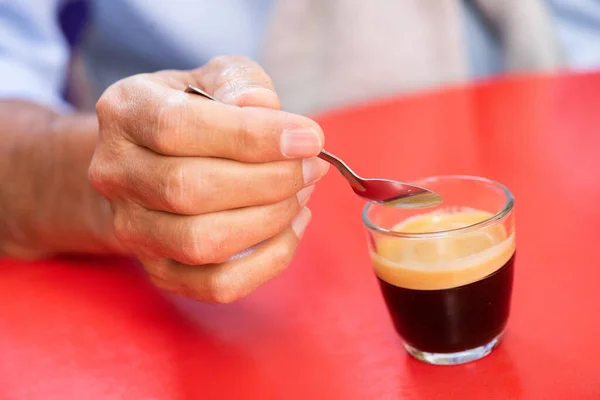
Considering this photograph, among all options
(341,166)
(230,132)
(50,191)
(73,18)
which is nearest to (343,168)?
(341,166)

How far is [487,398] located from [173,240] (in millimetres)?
312

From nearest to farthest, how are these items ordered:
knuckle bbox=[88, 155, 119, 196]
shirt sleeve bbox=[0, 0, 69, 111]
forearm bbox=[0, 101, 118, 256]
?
knuckle bbox=[88, 155, 119, 196]
forearm bbox=[0, 101, 118, 256]
shirt sleeve bbox=[0, 0, 69, 111]

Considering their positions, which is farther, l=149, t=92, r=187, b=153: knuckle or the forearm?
the forearm

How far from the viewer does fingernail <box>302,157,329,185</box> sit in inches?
26.6

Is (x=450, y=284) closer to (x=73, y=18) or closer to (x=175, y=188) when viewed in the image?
(x=175, y=188)

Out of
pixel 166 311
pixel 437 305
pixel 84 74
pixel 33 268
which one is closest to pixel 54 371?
pixel 166 311

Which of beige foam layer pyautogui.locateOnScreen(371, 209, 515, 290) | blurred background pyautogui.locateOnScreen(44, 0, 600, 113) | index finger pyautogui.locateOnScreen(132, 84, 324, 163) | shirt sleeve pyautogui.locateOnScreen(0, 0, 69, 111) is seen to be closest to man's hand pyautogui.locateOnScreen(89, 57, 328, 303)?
index finger pyautogui.locateOnScreen(132, 84, 324, 163)

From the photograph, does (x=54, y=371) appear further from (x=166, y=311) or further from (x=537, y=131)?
(x=537, y=131)

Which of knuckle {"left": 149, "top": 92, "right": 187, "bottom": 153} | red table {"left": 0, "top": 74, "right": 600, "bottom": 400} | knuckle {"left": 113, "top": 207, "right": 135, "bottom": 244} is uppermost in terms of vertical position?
knuckle {"left": 149, "top": 92, "right": 187, "bottom": 153}

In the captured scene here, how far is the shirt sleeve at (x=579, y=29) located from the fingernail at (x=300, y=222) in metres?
1.09

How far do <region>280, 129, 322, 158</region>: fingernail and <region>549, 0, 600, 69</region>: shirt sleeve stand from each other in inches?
45.5

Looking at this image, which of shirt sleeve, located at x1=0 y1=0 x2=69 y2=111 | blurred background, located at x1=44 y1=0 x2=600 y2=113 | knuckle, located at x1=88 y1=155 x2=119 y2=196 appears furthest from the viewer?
blurred background, located at x1=44 y1=0 x2=600 y2=113

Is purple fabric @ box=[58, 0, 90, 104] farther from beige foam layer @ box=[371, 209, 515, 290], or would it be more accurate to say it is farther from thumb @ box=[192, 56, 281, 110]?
beige foam layer @ box=[371, 209, 515, 290]

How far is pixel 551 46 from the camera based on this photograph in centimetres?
162
